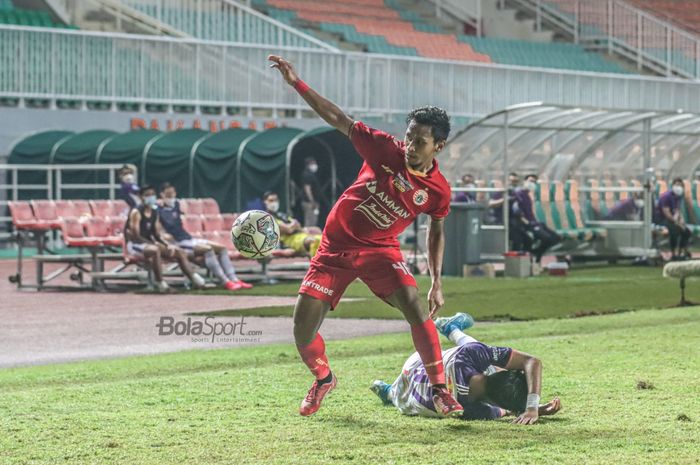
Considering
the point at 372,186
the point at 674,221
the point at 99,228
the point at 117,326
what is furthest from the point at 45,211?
the point at 372,186

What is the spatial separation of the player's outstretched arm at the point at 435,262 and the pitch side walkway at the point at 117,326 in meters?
5.56

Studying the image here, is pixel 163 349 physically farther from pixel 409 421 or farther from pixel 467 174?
pixel 467 174

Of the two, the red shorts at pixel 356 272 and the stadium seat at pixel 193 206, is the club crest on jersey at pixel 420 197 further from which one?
the stadium seat at pixel 193 206

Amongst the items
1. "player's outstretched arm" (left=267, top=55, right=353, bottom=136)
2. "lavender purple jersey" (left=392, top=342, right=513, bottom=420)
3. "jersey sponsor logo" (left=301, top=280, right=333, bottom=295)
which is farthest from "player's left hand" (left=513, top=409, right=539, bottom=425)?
"player's outstretched arm" (left=267, top=55, right=353, bottom=136)

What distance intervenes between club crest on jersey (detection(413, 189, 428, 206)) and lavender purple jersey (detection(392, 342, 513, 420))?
37.7 inches

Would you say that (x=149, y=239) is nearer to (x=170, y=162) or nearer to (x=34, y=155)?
(x=170, y=162)

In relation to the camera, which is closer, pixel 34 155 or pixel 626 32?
pixel 34 155

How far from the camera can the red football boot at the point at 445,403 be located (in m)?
9.03

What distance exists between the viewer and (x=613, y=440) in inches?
331

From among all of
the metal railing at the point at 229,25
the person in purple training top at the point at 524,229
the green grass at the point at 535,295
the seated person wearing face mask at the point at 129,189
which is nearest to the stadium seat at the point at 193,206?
the seated person wearing face mask at the point at 129,189

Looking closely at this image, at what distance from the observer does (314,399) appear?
31.4ft

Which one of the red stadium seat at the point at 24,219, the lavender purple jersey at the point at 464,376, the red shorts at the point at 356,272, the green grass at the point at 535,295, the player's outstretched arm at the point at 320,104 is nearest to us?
the player's outstretched arm at the point at 320,104

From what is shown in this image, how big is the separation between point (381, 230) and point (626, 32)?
139ft
